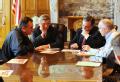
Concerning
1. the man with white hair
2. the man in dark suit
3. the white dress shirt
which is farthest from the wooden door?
the white dress shirt

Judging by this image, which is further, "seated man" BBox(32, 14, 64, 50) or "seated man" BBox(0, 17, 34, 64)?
"seated man" BBox(32, 14, 64, 50)

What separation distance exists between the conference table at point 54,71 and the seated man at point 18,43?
1.13 ft

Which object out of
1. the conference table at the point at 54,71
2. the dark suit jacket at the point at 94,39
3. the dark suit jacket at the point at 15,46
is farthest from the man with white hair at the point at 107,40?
the dark suit jacket at the point at 15,46

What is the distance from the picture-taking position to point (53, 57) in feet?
11.3

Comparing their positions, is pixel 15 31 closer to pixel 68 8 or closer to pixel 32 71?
pixel 32 71

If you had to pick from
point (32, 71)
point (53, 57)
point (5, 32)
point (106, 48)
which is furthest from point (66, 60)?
point (5, 32)

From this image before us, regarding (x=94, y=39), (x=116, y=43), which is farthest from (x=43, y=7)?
(x=116, y=43)

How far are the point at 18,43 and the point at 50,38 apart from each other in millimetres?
1152

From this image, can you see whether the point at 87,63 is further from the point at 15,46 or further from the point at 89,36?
the point at 89,36

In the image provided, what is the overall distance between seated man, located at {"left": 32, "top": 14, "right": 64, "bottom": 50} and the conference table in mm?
1268

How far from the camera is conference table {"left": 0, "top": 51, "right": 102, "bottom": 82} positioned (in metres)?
2.35

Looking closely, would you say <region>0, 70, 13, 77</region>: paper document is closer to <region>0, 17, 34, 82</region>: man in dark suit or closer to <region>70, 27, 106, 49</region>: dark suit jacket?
<region>0, 17, 34, 82</region>: man in dark suit

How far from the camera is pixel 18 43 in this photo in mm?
3627

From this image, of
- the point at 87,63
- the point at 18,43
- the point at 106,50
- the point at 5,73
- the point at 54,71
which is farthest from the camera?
the point at 18,43
